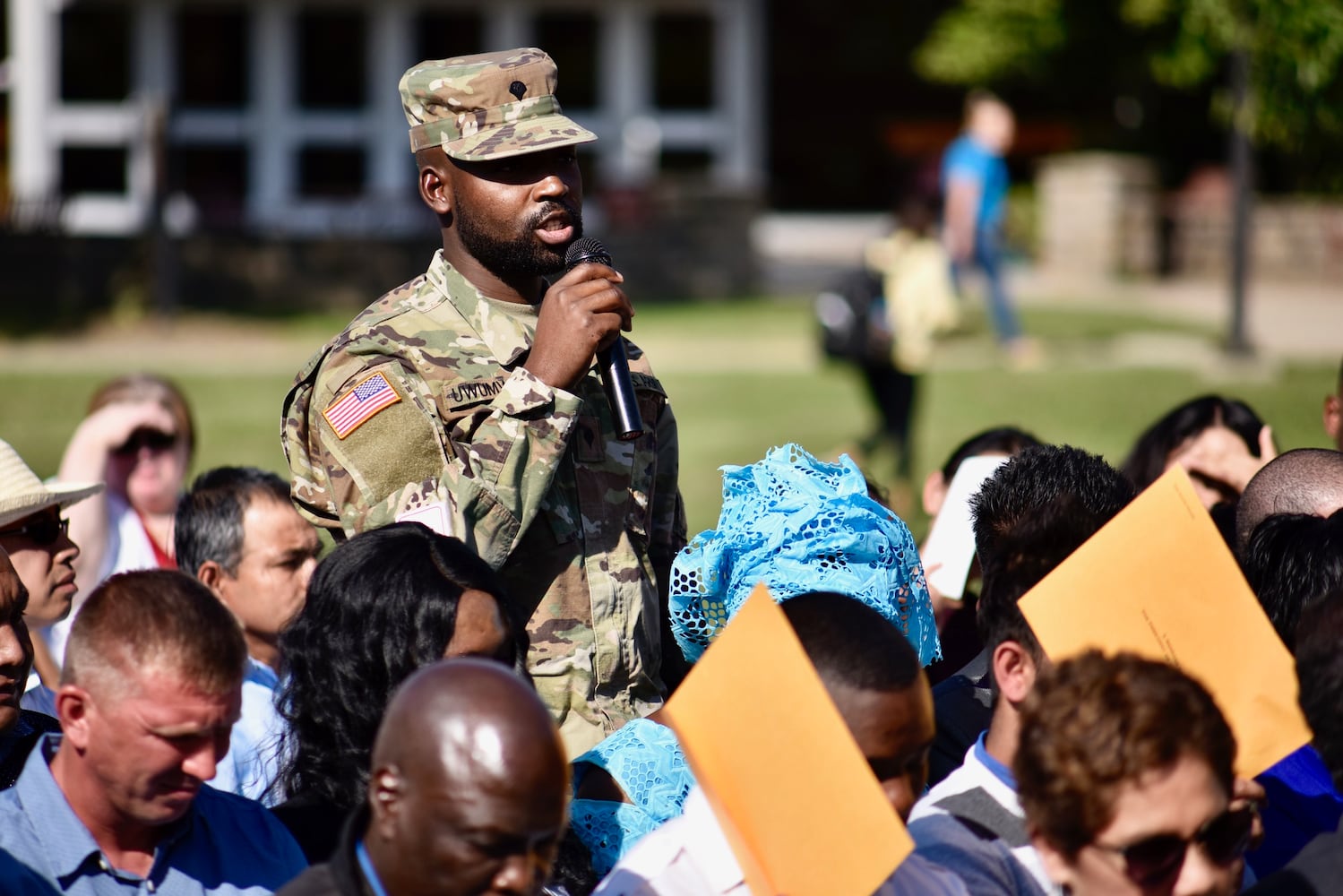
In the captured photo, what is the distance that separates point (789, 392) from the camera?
1396 cm

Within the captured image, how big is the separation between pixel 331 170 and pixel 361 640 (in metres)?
22.4

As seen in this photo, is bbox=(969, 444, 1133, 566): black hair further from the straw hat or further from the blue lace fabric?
the straw hat

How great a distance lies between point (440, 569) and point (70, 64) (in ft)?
73.2

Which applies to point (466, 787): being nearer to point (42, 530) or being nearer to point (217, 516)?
point (42, 530)

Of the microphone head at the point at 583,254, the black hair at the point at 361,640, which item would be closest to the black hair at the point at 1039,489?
the microphone head at the point at 583,254

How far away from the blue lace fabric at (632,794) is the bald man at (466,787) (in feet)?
2.40

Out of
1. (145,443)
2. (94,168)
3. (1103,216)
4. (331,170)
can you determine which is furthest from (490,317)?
(331,170)

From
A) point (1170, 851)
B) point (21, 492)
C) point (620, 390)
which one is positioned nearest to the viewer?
point (1170, 851)

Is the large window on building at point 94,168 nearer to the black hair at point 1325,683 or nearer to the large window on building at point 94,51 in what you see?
the large window on building at point 94,51

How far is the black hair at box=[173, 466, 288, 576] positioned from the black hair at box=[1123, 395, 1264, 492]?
2545 mm

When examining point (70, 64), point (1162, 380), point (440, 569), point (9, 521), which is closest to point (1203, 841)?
point (440, 569)

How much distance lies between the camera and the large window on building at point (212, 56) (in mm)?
23812

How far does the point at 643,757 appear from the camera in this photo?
3082mm

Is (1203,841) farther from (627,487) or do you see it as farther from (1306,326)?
(1306,326)
